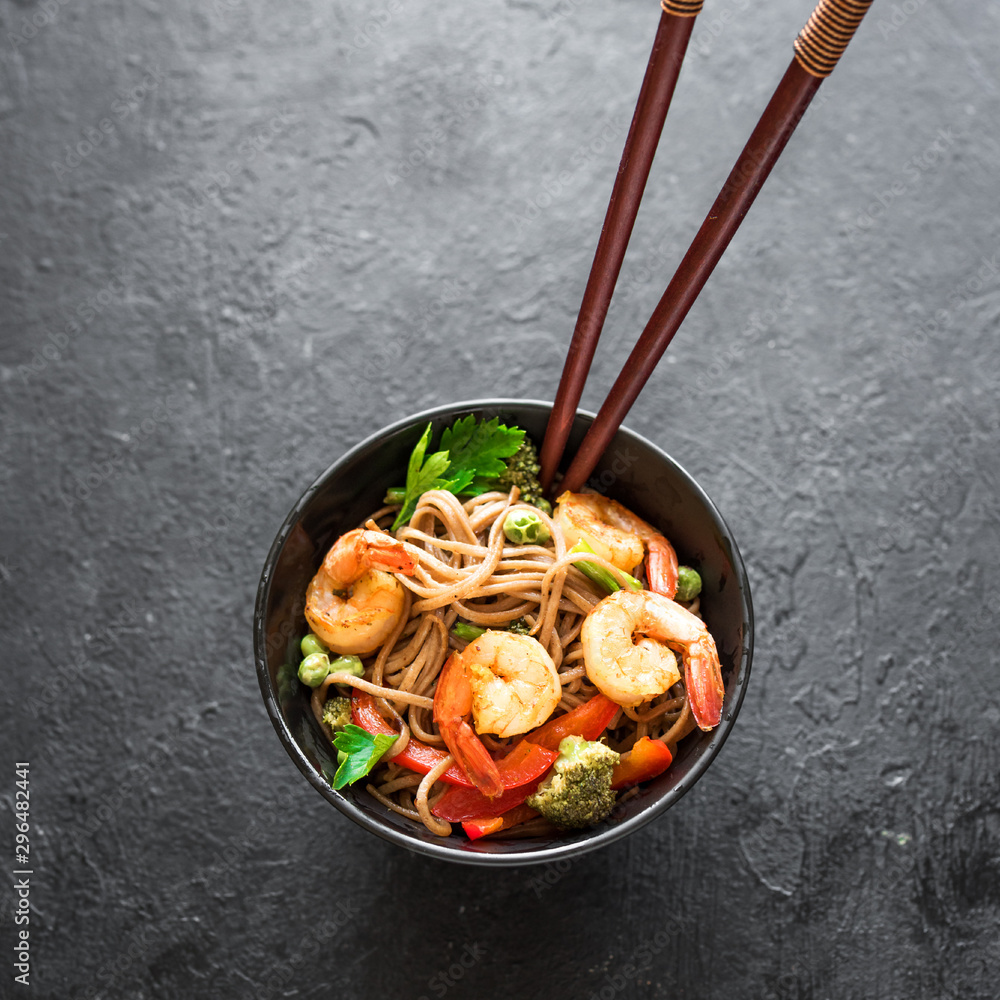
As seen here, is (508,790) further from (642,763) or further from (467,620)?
(467,620)

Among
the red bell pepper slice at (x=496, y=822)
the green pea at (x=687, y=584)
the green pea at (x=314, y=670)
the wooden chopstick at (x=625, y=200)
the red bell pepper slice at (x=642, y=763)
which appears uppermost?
the wooden chopstick at (x=625, y=200)

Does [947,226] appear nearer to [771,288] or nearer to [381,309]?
[771,288]

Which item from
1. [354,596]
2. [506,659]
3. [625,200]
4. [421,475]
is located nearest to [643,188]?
[625,200]

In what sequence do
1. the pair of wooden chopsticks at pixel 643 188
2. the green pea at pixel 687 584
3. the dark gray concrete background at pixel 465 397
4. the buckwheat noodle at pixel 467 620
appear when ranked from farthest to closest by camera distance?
the dark gray concrete background at pixel 465 397
the green pea at pixel 687 584
the buckwheat noodle at pixel 467 620
the pair of wooden chopsticks at pixel 643 188

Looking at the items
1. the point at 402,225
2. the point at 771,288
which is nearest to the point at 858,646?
the point at 771,288

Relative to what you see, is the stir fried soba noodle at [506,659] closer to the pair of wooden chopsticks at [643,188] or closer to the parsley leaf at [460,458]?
the parsley leaf at [460,458]

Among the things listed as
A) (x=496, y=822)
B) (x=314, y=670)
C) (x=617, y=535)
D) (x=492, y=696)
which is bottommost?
(x=496, y=822)

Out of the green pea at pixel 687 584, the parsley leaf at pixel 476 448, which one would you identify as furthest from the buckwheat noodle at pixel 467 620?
the green pea at pixel 687 584

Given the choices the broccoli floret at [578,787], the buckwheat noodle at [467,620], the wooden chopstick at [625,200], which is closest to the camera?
the wooden chopstick at [625,200]

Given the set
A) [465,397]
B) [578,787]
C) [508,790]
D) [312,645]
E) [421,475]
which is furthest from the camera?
[465,397]
